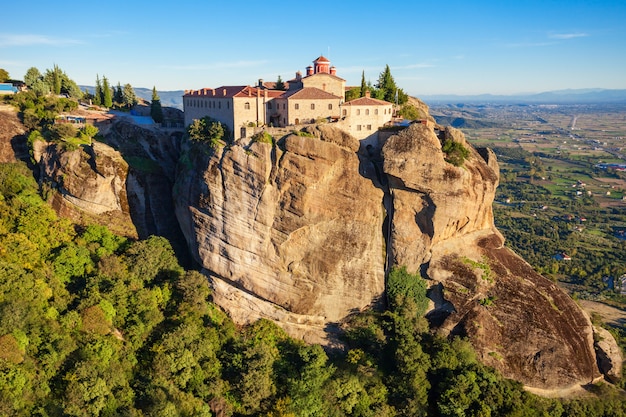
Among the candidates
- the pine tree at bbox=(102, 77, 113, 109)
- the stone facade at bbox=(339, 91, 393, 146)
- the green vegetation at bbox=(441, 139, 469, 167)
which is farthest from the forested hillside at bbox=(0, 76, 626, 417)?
the pine tree at bbox=(102, 77, 113, 109)

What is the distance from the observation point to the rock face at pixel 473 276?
37.8m

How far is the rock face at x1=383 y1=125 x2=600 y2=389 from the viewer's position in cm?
3775

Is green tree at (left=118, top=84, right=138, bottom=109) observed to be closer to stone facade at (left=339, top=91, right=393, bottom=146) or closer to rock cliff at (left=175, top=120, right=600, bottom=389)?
rock cliff at (left=175, top=120, right=600, bottom=389)

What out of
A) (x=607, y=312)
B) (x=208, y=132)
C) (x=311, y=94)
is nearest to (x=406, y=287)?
(x=311, y=94)

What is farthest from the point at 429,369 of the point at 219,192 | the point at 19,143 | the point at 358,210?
the point at 19,143

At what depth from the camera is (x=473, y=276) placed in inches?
1613

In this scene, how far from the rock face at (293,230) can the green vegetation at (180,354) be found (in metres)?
1.96

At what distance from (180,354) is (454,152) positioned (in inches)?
1058

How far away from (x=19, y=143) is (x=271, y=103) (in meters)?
Answer: 28.5

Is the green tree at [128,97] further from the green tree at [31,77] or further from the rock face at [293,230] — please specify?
the rock face at [293,230]

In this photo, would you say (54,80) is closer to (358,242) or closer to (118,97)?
(118,97)

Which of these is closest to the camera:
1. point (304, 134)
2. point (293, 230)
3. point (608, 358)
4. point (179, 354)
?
point (179, 354)

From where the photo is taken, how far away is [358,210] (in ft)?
133

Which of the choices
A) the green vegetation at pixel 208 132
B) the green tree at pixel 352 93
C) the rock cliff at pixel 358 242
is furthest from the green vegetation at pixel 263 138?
the green tree at pixel 352 93
